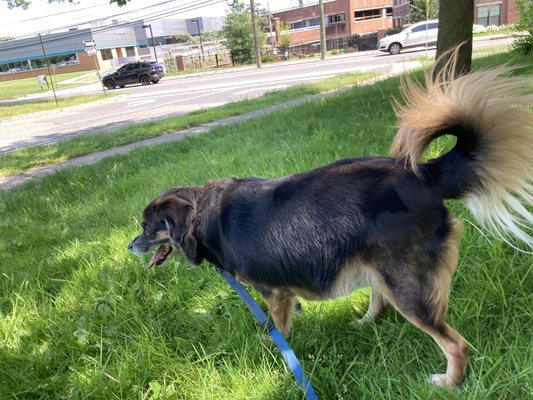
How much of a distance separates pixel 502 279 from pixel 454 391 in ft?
3.05

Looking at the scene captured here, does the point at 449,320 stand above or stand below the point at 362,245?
below

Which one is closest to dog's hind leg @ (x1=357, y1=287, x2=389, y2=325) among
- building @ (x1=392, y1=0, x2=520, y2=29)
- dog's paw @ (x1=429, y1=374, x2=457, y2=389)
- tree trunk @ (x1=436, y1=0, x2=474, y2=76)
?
dog's paw @ (x1=429, y1=374, x2=457, y2=389)

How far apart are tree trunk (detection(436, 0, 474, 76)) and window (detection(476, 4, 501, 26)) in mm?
40059

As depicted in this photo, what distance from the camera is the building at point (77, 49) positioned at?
215 ft

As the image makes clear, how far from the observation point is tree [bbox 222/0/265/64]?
146ft

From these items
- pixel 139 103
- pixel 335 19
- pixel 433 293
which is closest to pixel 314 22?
pixel 335 19

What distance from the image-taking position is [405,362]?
2141mm

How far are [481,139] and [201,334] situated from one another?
6.93 feet

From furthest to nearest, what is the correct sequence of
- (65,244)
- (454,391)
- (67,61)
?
1. (67,61)
2. (65,244)
3. (454,391)

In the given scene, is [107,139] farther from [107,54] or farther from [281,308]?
[107,54]

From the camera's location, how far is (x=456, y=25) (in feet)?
22.5

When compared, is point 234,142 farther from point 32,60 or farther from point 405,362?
point 32,60

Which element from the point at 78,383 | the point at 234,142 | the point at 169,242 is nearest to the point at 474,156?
the point at 169,242

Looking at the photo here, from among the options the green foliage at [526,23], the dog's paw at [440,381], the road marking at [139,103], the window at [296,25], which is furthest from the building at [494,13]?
the dog's paw at [440,381]
